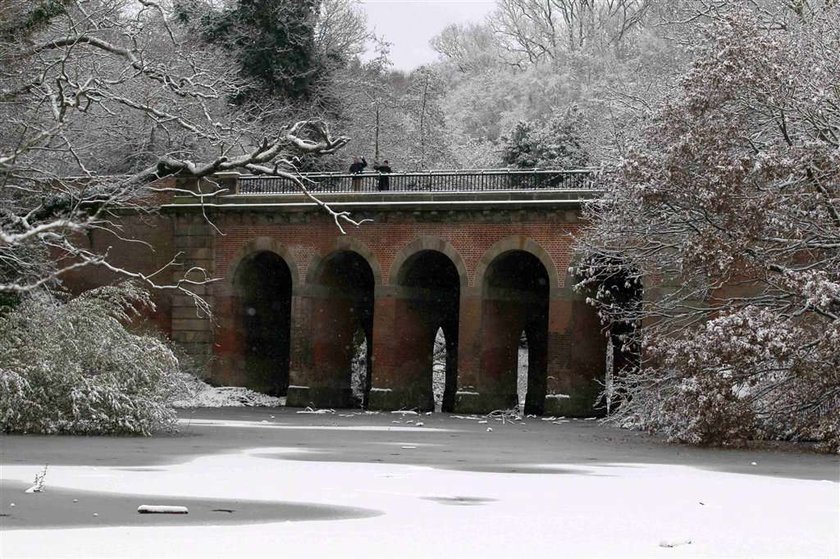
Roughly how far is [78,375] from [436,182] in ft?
60.4

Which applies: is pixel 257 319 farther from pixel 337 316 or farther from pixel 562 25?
pixel 562 25

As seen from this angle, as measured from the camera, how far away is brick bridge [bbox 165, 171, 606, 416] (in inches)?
1458

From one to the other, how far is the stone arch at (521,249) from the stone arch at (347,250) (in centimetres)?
292

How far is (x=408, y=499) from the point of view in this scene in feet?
47.9

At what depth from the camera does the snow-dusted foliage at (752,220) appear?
2320cm

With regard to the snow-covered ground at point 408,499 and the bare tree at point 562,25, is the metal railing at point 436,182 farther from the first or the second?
the bare tree at point 562,25

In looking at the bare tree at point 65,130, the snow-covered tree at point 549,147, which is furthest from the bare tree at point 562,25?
the bare tree at point 65,130

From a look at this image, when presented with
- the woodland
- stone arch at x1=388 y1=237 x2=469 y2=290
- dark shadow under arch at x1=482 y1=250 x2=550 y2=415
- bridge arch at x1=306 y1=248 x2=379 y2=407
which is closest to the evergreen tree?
bridge arch at x1=306 y1=248 x2=379 y2=407

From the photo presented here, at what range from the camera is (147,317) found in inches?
1651

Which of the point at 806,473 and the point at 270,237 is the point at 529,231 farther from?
the point at 806,473

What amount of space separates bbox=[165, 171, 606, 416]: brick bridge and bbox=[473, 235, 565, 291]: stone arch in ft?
0.12

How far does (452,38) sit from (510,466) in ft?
240

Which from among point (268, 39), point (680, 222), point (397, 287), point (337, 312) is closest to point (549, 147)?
point (268, 39)

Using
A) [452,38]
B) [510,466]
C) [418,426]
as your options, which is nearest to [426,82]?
[452,38]
